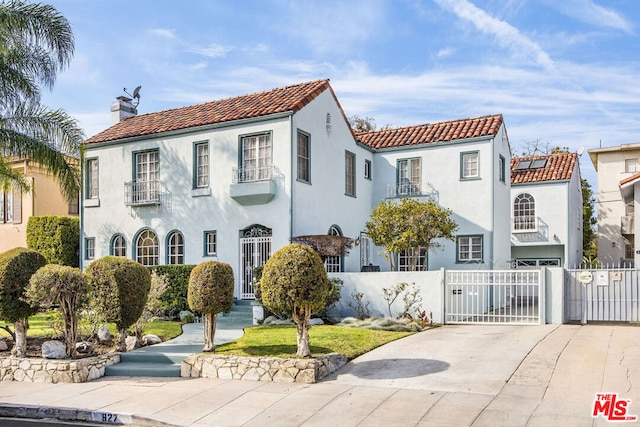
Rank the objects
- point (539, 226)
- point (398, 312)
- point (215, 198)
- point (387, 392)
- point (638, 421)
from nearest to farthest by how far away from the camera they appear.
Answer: point (638, 421), point (387, 392), point (398, 312), point (215, 198), point (539, 226)

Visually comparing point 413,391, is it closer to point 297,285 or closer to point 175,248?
point 297,285

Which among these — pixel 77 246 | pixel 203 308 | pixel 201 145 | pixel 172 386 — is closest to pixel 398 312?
pixel 203 308

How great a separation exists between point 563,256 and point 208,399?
2394cm

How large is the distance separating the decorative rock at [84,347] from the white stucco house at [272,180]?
665 centimetres

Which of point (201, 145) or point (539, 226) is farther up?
point (201, 145)

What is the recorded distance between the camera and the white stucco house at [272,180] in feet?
61.8

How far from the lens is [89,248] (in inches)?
903

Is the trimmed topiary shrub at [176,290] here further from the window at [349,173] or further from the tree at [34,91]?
the window at [349,173]

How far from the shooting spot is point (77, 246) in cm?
2498

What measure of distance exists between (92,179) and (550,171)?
20.5 m

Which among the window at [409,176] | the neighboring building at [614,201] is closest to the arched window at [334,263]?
the window at [409,176]

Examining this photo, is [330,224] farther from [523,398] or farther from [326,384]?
[523,398]

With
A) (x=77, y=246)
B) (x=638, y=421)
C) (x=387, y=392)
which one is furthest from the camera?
(x=77, y=246)

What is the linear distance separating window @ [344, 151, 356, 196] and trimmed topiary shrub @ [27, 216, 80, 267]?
37.7ft
